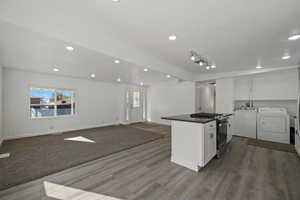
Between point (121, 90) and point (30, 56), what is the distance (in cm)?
455

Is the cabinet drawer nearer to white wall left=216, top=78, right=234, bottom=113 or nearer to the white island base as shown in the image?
the white island base

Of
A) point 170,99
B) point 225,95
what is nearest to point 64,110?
point 170,99

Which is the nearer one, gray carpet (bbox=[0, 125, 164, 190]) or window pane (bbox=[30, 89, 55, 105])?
gray carpet (bbox=[0, 125, 164, 190])

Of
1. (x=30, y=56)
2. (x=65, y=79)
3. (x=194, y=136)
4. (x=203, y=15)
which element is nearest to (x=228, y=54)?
(x=203, y=15)

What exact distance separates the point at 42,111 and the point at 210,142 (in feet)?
20.3

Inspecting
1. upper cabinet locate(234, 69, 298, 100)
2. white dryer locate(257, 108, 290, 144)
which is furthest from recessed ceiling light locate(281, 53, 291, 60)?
white dryer locate(257, 108, 290, 144)

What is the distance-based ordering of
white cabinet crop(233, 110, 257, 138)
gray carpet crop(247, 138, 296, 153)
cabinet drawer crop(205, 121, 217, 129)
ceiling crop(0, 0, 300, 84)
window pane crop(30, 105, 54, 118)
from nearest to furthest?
ceiling crop(0, 0, 300, 84) → cabinet drawer crop(205, 121, 217, 129) → gray carpet crop(247, 138, 296, 153) → white cabinet crop(233, 110, 257, 138) → window pane crop(30, 105, 54, 118)

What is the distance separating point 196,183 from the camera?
2.06 m

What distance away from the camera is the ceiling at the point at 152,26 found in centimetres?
157

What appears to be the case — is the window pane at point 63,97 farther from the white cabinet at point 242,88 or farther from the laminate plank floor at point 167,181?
the white cabinet at point 242,88

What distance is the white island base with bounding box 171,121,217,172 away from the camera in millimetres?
2381

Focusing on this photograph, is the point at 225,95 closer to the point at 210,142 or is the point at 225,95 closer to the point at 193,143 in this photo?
the point at 210,142

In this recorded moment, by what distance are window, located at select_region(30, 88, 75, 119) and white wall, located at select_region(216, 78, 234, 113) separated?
6.63 meters

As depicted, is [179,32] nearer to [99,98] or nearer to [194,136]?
[194,136]
